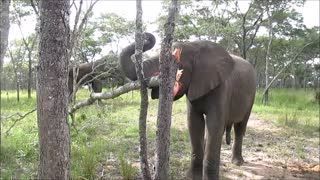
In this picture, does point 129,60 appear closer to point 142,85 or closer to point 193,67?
point 142,85

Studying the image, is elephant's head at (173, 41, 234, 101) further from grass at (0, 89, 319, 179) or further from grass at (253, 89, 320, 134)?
grass at (253, 89, 320, 134)

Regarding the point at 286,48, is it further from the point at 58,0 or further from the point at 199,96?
the point at 58,0

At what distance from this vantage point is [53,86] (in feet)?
7.84

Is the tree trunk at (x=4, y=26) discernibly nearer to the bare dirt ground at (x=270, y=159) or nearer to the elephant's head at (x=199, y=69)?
the elephant's head at (x=199, y=69)

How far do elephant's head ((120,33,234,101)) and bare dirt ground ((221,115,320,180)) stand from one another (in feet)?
5.42

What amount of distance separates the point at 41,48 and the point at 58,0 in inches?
11.5

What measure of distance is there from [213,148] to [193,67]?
110 centimetres

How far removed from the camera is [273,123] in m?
12.0

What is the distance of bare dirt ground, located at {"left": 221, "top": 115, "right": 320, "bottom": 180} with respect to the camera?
6574mm

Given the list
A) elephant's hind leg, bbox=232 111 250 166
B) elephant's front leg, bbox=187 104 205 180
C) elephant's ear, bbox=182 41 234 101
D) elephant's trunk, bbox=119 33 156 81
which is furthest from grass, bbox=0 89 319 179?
elephant's ear, bbox=182 41 234 101

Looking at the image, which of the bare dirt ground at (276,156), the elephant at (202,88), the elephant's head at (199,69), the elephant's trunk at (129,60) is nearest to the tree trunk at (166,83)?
the elephant at (202,88)

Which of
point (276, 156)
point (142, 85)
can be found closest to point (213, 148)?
point (142, 85)

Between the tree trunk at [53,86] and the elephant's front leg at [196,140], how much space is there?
139 inches

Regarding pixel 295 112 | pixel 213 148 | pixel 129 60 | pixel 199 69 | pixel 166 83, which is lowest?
pixel 295 112
